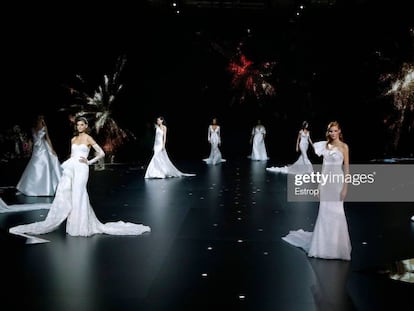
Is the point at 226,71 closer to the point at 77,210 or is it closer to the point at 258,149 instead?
the point at 258,149

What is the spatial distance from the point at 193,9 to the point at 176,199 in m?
12.9

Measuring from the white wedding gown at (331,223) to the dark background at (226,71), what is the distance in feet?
25.5

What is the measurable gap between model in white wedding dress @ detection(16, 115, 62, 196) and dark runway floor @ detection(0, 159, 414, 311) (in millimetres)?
624

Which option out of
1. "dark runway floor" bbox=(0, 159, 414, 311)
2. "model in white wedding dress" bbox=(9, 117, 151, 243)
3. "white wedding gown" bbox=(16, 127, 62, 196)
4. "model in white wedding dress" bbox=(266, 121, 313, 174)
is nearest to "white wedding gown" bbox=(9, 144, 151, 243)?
→ "model in white wedding dress" bbox=(9, 117, 151, 243)

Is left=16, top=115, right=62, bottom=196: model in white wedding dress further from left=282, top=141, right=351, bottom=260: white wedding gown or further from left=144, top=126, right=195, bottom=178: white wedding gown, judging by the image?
left=282, top=141, right=351, bottom=260: white wedding gown

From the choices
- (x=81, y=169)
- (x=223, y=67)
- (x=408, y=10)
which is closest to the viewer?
(x=81, y=169)

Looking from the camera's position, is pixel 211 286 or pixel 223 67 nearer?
pixel 211 286

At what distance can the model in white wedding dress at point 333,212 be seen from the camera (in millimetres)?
5738

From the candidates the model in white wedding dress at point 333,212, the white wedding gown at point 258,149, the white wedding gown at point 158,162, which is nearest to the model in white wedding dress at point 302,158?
the white wedding gown at point 158,162

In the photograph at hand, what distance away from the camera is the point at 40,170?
1056 cm

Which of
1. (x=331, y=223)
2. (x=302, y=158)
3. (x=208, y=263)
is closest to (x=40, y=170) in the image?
(x=208, y=263)

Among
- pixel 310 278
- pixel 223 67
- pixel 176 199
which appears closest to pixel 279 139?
pixel 223 67

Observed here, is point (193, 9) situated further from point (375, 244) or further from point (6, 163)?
point (375, 244)

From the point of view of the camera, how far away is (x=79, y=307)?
4.27m
